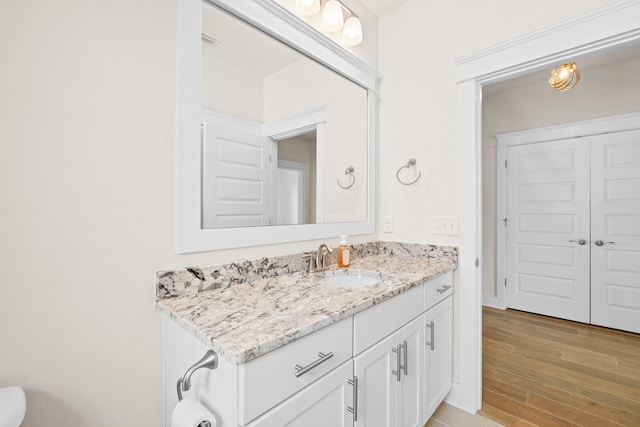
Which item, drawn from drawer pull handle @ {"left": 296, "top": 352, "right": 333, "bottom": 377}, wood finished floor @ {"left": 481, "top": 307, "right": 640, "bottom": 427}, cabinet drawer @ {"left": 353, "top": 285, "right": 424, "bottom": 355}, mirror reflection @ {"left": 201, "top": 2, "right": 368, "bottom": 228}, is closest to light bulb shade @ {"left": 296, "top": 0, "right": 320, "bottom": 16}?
mirror reflection @ {"left": 201, "top": 2, "right": 368, "bottom": 228}

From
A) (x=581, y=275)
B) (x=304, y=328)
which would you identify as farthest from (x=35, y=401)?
(x=581, y=275)

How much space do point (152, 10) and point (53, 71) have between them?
1.33 feet

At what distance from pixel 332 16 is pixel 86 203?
1.62 meters

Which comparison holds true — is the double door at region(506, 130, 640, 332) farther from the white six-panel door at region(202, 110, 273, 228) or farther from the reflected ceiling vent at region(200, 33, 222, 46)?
the reflected ceiling vent at region(200, 33, 222, 46)

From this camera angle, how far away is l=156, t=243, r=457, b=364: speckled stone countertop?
0.75 m

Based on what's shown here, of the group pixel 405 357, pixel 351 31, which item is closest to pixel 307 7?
pixel 351 31

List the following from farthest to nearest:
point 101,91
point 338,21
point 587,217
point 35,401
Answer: point 587,217, point 338,21, point 101,91, point 35,401

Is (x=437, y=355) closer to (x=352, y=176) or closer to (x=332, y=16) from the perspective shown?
(x=352, y=176)

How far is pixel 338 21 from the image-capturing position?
68.9 inches

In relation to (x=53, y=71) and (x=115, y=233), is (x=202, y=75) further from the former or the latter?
(x=115, y=233)

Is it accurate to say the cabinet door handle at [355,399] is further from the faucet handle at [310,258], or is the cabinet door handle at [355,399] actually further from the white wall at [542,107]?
the white wall at [542,107]

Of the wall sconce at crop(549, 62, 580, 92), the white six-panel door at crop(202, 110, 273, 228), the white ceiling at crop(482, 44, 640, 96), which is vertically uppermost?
the white ceiling at crop(482, 44, 640, 96)

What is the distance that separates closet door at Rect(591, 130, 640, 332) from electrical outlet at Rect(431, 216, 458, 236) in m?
2.39

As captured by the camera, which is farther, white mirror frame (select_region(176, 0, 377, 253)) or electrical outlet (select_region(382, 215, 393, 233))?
electrical outlet (select_region(382, 215, 393, 233))
